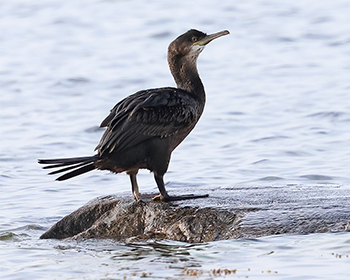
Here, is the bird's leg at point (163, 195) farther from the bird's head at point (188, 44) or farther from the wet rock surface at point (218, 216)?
the bird's head at point (188, 44)

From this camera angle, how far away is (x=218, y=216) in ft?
21.2

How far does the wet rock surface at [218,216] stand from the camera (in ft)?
20.6

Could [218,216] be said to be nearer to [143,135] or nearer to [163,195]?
[163,195]

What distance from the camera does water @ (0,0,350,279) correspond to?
241 inches

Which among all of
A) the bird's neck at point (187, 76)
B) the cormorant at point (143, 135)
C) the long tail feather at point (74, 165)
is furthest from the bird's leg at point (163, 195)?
the bird's neck at point (187, 76)

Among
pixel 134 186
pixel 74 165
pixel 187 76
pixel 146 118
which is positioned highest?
pixel 187 76

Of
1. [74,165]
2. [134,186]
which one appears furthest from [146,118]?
[74,165]

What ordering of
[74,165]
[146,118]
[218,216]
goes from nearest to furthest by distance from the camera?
1. [218,216]
2. [74,165]
3. [146,118]

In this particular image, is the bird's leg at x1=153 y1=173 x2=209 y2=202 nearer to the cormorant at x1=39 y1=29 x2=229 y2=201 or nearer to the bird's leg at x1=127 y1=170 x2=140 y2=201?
the cormorant at x1=39 y1=29 x2=229 y2=201

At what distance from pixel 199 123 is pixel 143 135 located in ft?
21.5

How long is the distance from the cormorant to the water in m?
0.70

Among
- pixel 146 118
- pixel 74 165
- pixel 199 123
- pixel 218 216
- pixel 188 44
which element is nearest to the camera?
pixel 218 216

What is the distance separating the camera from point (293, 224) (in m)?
6.26

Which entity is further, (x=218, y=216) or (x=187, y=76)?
(x=187, y=76)
